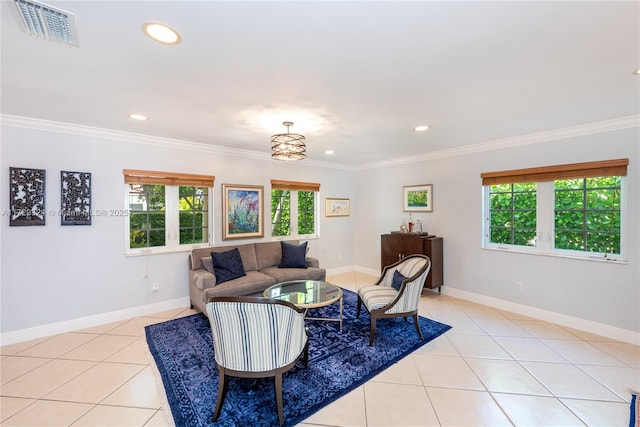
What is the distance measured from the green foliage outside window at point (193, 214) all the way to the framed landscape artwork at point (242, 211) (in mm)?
292

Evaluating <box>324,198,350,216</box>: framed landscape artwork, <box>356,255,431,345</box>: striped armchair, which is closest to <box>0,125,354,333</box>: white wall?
<box>324,198,350,216</box>: framed landscape artwork

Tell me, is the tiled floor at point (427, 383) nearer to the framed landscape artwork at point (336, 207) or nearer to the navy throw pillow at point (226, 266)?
the navy throw pillow at point (226, 266)

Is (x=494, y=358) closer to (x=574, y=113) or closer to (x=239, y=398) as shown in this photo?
(x=239, y=398)

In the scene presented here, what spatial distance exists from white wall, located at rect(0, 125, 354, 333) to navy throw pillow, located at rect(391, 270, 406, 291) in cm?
269

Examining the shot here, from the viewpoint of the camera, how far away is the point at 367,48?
1712 millimetres

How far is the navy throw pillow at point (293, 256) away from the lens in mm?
4523

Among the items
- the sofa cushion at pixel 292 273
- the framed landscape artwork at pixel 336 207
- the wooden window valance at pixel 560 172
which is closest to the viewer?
the wooden window valance at pixel 560 172

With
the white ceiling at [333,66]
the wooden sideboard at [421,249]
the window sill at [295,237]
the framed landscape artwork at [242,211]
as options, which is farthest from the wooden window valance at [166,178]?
the wooden sideboard at [421,249]

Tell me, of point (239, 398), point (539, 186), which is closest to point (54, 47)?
point (239, 398)

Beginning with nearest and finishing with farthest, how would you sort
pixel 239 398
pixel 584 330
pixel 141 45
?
pixel 141 45 → pixel 239 398 → pixel 584 330

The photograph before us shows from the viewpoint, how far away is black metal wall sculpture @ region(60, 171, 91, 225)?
3.25 metres

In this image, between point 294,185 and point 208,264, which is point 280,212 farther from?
point 208,264

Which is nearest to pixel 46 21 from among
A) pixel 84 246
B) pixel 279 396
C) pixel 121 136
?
pixel 121 136

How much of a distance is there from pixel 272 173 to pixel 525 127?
3.87m
